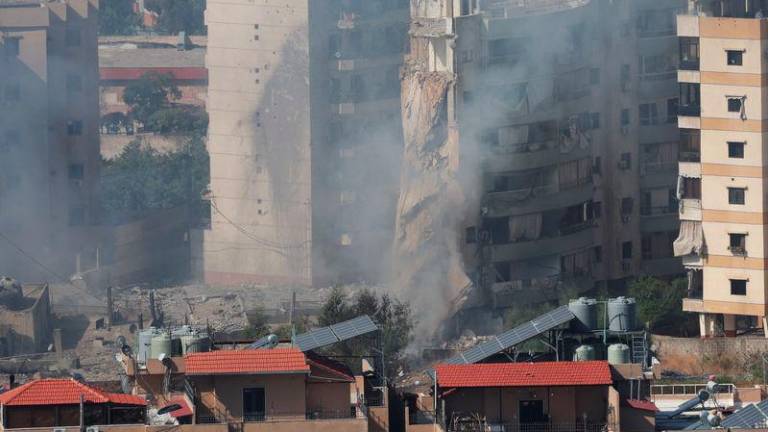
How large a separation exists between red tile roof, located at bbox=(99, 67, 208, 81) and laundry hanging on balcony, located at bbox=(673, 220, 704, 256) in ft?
177

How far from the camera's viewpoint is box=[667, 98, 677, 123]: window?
86.6 metres

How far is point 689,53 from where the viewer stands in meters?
79.0

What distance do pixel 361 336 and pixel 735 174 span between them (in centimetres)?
1849

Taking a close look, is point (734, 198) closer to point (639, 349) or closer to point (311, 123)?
point (639, 349)

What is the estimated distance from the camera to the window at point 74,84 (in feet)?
318

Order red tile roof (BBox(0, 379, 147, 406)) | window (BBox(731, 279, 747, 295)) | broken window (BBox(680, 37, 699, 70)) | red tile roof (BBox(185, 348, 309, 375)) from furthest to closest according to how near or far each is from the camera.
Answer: broken window (BBox(680, 37, 699, 70)) < window (BBox(731, 279, 747, 295)) < red tile roof (BBox(185, 348, 309, 375)) < red tile roof (BBox(0, 379, 147, 406))

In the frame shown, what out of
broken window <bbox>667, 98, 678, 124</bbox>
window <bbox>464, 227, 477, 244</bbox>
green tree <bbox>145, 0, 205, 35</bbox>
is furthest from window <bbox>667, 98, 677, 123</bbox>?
green tree <bbox>145, 0, 205, 35</bbox>

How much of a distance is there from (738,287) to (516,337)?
19.5m

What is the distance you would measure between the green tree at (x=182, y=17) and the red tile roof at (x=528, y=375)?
280 feet

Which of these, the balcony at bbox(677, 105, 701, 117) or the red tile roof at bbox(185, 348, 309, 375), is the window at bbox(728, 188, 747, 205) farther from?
the red tile roof at bbox(185, 348, 309, 375)

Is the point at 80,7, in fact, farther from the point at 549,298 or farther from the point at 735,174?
the point at 735,174

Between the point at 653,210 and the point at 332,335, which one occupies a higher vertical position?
the point at 653,210

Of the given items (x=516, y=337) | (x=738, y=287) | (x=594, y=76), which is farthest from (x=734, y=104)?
(x=516, y=337)

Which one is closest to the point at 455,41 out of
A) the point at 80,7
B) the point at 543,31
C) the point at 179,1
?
the point at 543,31
